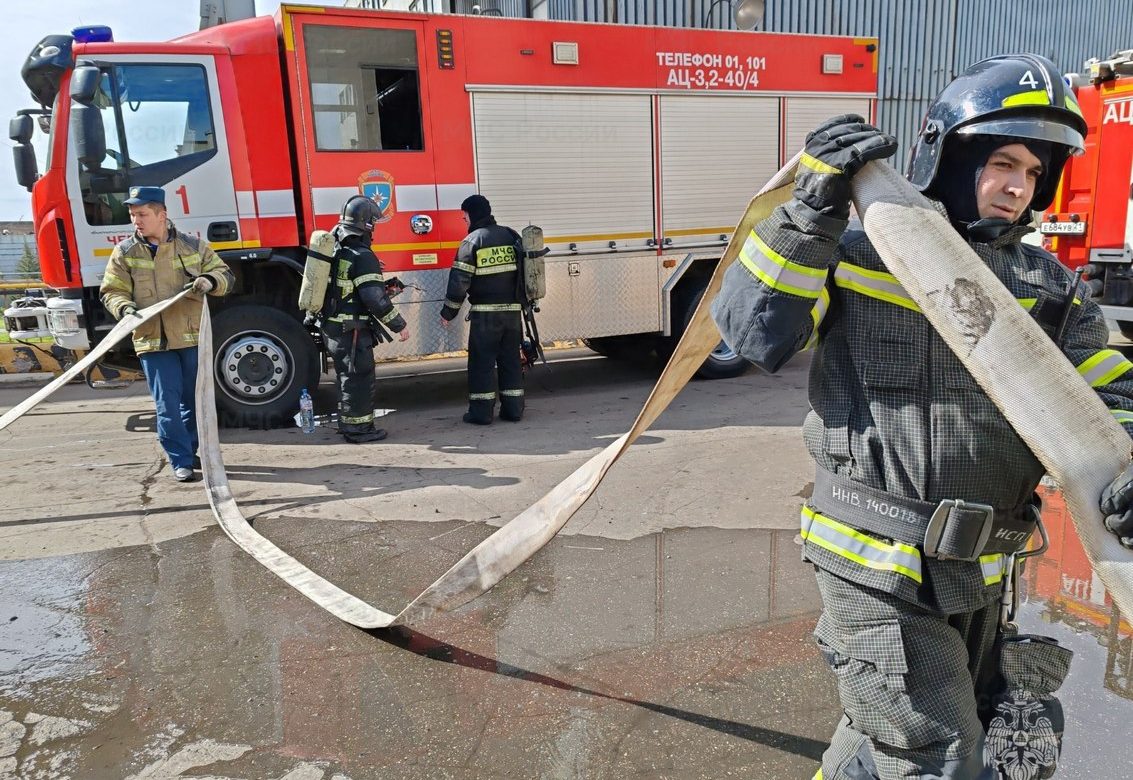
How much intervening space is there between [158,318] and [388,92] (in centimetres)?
274

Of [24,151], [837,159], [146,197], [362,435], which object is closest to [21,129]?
[24,151]

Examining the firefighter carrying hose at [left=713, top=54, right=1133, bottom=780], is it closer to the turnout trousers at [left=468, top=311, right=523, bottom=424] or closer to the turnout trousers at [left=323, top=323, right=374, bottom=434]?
the turnout trousers at [left=323, top=323, right=374, bottom=434]

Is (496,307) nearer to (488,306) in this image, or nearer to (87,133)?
(488,306)

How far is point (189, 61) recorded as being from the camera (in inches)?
248

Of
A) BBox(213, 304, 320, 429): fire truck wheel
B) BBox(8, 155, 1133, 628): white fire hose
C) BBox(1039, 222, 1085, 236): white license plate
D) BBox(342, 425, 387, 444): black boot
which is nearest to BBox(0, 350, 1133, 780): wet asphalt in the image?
BBox(342, 425, 387, 444): black boot

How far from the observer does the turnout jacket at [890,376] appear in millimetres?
1575

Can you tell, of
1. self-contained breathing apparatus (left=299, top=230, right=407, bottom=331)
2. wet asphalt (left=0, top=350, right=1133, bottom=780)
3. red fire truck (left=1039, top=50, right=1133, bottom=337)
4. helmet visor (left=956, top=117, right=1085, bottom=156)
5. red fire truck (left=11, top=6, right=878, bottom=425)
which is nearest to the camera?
helmet visor (left=956, top=117, right=1085, bottom=156)

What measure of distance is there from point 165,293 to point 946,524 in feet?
16.6

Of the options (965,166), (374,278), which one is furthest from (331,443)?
(965,166)

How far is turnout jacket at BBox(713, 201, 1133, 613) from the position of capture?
158 cm

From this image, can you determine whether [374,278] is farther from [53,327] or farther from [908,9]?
[908,9]

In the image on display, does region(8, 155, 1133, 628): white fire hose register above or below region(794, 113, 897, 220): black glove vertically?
below

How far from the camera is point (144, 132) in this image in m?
6.30

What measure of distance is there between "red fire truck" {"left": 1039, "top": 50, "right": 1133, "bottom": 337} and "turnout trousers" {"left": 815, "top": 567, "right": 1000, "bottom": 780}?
24.0 ft
